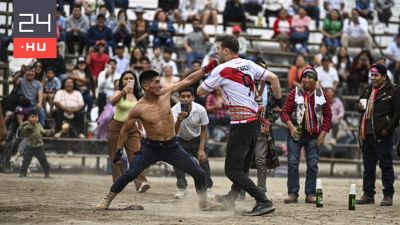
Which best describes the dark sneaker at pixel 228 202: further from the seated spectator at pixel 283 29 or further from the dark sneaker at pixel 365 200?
the seated spectator at pixel 283 29

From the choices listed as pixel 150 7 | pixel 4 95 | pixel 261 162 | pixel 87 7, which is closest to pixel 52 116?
pixel 4 95

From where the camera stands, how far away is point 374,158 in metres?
15.4

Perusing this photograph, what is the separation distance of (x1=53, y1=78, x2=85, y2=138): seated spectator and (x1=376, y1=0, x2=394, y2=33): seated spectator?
11.0 m

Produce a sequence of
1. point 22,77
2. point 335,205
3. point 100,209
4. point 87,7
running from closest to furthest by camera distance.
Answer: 1. point 100,209
2. point 335,205
3. point 22,77
4. point 87,7

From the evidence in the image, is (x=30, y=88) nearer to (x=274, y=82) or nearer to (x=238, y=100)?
(x=238, y=100)

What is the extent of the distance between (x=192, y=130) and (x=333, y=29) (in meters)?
12.6

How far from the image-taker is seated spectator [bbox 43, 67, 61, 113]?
22750mm

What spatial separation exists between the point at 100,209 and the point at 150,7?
15.2m

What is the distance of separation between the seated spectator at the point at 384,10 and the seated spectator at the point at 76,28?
9.51 meters

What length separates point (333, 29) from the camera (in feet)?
91.9

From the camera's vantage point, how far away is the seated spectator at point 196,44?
25.7 metres

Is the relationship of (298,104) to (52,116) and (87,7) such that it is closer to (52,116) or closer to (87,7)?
(52,116)

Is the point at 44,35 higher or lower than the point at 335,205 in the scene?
higher

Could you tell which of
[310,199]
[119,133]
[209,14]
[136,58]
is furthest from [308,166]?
[209,14]
